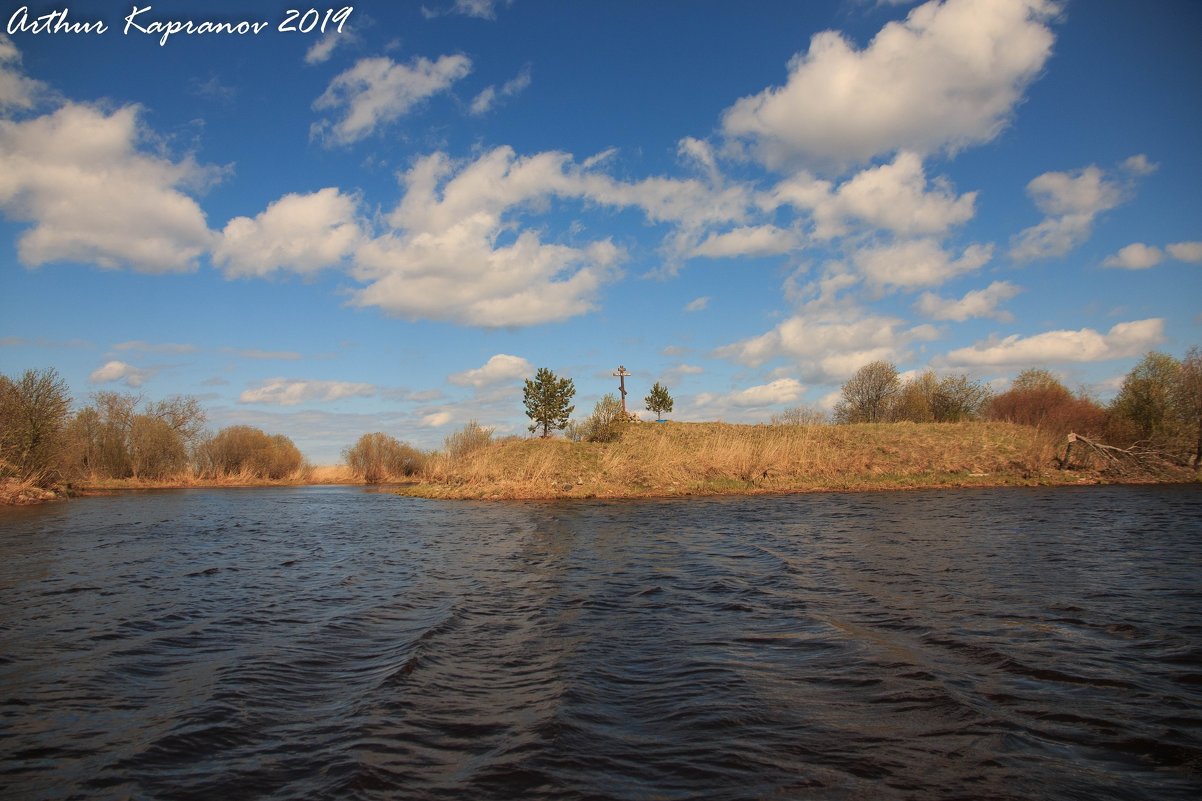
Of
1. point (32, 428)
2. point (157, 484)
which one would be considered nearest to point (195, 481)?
point (157, 484)

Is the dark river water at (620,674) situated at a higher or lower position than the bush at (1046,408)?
lower

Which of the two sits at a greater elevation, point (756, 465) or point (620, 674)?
point (756, 465)

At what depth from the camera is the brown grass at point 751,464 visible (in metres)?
33.1

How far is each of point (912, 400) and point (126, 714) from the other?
226 feet

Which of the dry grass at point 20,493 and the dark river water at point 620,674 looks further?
the dry grass at point 20,493

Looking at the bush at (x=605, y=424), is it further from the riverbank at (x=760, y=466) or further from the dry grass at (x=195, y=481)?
the dry grass at (x=195, y=481)

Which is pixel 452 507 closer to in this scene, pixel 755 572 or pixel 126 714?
pixel 755 572

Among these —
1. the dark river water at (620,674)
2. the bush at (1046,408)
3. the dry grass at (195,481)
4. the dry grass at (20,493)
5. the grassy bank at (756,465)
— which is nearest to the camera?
the dark river water at (620,674)

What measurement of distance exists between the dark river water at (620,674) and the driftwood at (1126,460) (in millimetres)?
23696

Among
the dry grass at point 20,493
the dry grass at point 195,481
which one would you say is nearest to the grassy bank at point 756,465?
the dry grass at point 20,493

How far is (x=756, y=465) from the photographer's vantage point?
3425 centimetres

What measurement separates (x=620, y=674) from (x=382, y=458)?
6682 centimetres

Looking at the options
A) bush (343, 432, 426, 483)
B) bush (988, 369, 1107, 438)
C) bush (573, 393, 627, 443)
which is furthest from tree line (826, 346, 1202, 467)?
bush (343, 432, 426, 483)

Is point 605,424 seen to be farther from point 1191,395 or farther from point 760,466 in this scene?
point 1191,395
